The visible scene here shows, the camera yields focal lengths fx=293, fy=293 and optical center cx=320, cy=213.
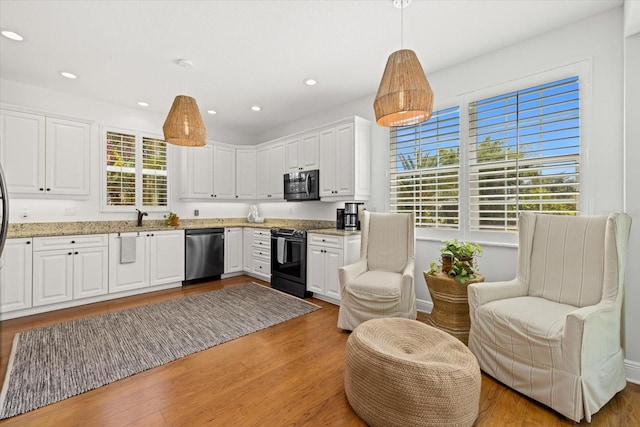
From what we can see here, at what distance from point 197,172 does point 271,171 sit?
4.09 feet

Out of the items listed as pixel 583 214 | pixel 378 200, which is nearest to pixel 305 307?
pixel 378 200

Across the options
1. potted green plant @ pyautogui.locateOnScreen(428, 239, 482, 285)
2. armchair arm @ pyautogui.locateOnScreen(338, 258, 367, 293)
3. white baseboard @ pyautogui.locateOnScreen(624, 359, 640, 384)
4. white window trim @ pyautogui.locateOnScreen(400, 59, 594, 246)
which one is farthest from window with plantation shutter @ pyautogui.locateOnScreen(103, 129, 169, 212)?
white baseboard @ pyautogui.locateOnScreen(624, 359, 640, 384)

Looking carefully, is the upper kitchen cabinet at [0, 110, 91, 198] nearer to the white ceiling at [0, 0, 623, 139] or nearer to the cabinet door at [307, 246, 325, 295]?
the white ceiling at [0, 0, 623, 139]

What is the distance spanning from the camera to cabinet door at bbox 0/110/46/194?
3355mm

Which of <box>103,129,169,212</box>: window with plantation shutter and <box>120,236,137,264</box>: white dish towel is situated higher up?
<box>103,129,169,212</box>: window with plantation shutter

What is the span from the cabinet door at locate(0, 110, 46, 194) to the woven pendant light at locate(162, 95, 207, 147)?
2.04 meters

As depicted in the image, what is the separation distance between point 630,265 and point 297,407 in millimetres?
2521

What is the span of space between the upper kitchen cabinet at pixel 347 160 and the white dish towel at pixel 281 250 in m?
0.88

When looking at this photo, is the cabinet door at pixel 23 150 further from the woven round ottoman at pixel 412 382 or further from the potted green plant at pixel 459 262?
the potted green plant at pixel 459 262

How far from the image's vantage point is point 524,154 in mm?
2725

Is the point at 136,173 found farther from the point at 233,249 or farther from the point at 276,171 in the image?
the point at 276,171

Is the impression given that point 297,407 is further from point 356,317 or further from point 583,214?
point 583,214

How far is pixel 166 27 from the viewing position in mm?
2520

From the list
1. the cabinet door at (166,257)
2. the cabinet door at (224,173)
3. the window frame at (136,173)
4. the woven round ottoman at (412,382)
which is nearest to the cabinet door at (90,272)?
the cabinet door at (166,257)
